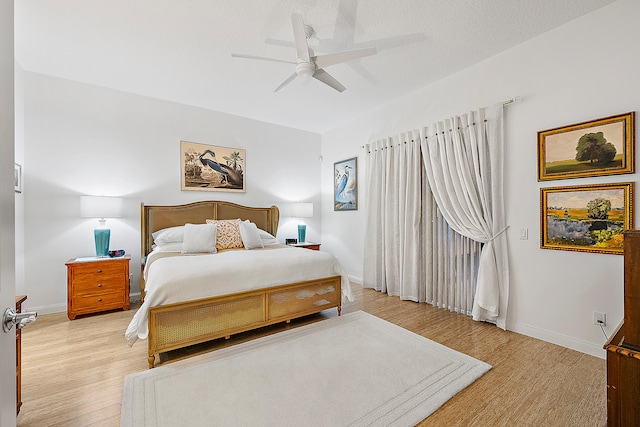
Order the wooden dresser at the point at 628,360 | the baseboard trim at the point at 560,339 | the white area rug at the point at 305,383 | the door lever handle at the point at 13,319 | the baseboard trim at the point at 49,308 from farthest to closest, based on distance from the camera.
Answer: the baseboard trim at the point at 49,308, the baseboard trim at the point at 560,339, the white area rug at the point at 305,383, the wooden dresser at the point at 628,360, the door lever handle at the point at 13,319

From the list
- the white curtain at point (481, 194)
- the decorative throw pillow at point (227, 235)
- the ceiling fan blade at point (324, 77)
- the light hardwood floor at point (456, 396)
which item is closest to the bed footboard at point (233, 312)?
the light hardwood floor at point (456, 396)

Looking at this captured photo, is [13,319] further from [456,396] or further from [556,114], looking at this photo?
[556,114]

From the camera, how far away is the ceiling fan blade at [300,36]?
2115mm

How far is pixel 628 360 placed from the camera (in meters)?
1.12

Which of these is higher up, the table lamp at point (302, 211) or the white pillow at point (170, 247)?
the table lamp at point (302, 211)

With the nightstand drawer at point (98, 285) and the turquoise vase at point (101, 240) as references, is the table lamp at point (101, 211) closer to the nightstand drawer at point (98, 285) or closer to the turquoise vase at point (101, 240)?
the turquoise vase at point (101, 240)

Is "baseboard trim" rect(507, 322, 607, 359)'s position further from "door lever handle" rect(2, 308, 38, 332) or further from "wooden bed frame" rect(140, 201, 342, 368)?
"door lever handle" rect(2, 308, 38, 332)

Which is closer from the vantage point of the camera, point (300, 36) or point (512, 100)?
point (300, 36)

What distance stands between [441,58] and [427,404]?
3.34 metres

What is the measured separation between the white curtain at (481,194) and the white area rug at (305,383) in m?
0.96

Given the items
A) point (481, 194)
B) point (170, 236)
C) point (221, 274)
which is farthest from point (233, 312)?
point (481, 194)

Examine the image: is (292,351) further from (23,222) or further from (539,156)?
(23,222)

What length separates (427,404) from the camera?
181 centimetres

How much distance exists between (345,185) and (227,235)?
91.9 inches
